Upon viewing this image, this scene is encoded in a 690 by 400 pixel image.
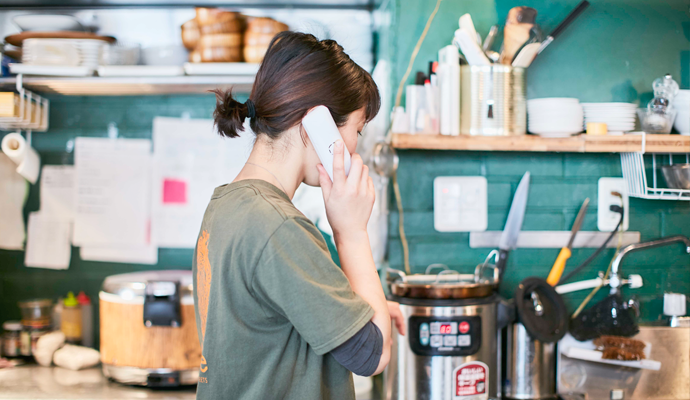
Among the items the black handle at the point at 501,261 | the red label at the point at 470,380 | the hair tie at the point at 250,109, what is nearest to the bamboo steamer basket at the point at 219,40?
the hair tie at the point at 250,109

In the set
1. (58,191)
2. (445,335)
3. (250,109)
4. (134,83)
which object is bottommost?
(445,335)

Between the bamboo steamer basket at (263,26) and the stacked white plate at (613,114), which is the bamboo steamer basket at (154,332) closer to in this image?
the bamboo steamer basket at (263,26)

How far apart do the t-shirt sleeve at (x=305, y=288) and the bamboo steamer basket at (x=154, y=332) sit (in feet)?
2.94

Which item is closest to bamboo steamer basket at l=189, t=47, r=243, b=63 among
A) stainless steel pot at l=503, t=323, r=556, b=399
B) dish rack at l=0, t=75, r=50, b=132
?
dish rack at l=0, t=75, r=50, b=132

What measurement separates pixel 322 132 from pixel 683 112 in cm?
129

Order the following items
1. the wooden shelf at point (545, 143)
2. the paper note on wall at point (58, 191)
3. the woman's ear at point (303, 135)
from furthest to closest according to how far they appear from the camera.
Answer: the paper note on wall at point (58, 191) < the wooden shelf at point (545, 143) < the woman's ear at point (303, 135)

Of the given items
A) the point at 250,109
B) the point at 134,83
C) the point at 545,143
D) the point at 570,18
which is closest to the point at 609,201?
the point at 545,143

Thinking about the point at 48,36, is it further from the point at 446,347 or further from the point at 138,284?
the point at 446,347

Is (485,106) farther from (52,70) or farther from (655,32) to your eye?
(52,70)

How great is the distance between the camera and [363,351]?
2.41ft

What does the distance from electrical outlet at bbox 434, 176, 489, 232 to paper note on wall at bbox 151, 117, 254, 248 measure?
0.72 m

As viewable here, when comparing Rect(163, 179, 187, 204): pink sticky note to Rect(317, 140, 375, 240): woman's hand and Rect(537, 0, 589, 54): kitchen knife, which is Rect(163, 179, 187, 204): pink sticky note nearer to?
Rect(317, 140, 375, 240): woman's hand

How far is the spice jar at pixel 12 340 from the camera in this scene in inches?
68.7

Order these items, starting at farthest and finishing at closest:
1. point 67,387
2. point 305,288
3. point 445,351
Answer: point 67,387 → point 445,351 → point 305,288
